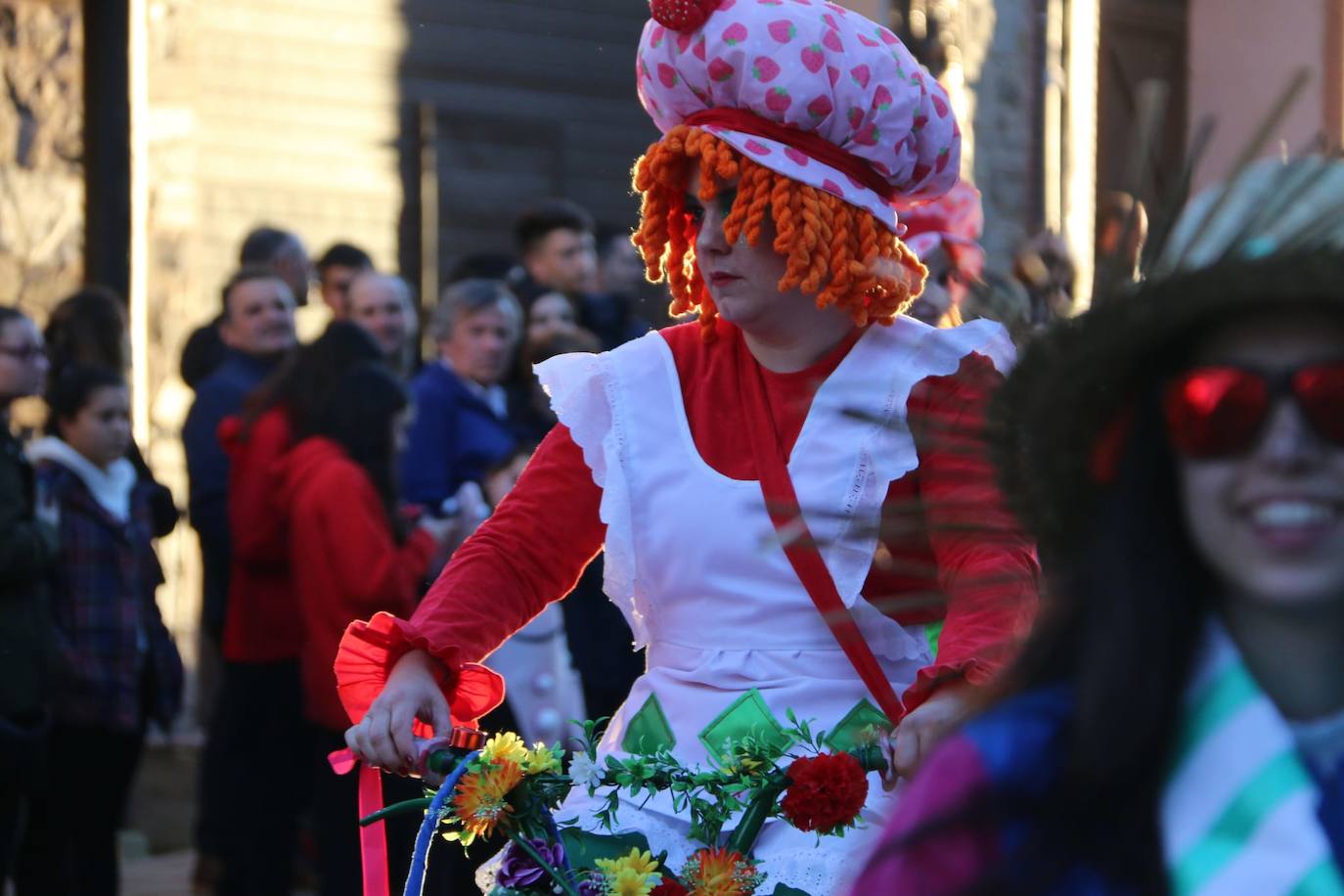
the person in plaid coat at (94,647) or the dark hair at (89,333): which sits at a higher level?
the dark hair at (89,333)

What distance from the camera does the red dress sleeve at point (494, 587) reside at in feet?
10.7

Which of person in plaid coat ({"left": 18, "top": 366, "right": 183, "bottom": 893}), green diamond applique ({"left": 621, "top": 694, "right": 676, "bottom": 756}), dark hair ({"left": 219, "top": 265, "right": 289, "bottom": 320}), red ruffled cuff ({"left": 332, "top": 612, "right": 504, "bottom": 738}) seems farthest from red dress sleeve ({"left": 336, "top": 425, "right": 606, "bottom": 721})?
dark hair ({"left": 219, "top": 265, "right": 289, "bottom": 320})

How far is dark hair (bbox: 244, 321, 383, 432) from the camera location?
596 centimetres

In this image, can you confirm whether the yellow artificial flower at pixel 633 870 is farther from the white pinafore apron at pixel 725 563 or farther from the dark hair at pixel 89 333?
the dark hair at pixel 89 333

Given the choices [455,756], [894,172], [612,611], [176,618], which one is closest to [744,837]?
[455,756]

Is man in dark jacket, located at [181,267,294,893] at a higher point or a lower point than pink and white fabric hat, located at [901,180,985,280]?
lower

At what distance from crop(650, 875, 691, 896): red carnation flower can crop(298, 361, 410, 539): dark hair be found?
3083mm

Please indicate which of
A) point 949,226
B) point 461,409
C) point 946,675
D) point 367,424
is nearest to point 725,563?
point 946,675

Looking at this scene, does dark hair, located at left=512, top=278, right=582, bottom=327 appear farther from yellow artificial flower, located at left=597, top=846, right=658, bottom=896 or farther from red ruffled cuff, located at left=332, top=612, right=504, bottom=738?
yellow artificial flower, located at left=597, top=846, right=658, bottom=896

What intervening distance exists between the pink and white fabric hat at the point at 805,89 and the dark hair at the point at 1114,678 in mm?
1464

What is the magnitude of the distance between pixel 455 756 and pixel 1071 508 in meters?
1.24

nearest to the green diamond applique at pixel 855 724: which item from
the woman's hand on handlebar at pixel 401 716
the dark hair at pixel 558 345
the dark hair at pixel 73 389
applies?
the woman's hand on handlebar at pixel 401 716

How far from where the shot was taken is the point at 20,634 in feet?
18.6

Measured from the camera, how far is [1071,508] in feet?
6.65
